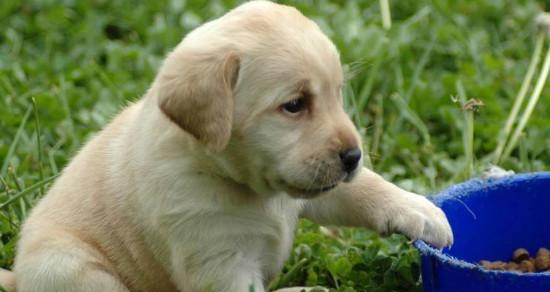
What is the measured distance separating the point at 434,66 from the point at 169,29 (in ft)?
5.78

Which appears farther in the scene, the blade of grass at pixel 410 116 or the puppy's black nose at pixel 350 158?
the blade of grass at pixel 410 116

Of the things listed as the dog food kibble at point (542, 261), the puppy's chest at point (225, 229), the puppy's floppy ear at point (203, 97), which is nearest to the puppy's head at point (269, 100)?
the puppy's floppy ear at point (203, 97)

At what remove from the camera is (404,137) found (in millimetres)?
6352

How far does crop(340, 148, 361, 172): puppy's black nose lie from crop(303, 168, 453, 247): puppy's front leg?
30 centimetres

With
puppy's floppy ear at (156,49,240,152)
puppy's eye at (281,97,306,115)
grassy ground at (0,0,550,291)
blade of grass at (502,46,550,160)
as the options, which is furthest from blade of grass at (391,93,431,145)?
puppy's floppy ear at (156,49,240,152)

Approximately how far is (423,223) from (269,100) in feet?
2.75

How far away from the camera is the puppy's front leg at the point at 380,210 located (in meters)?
4.45

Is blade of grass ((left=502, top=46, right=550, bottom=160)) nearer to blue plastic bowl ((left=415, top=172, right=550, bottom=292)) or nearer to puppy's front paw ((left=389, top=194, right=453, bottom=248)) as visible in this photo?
blue plastic bowl ((left=415, top=172, right=550, bottom=292))

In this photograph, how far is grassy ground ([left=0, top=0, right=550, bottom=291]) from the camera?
17.4 ft

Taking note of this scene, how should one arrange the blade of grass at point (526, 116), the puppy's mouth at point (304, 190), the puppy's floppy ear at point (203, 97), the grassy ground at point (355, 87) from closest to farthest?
1. the puppy's floppy ear at point (203, 97)
2. the puppy's mouth at point (304, 190)
3. the grassy ground at point (355, 87)
4. the blade of grass at point (526, 116)

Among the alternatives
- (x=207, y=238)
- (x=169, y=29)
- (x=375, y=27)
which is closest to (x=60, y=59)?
(x=169, y=29)

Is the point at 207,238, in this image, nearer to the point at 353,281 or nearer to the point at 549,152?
the point at 353,281

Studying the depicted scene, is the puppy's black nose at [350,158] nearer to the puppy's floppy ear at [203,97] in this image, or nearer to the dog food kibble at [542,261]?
the puppy's floppy ear at [203,97]

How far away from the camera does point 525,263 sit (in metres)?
4.72
